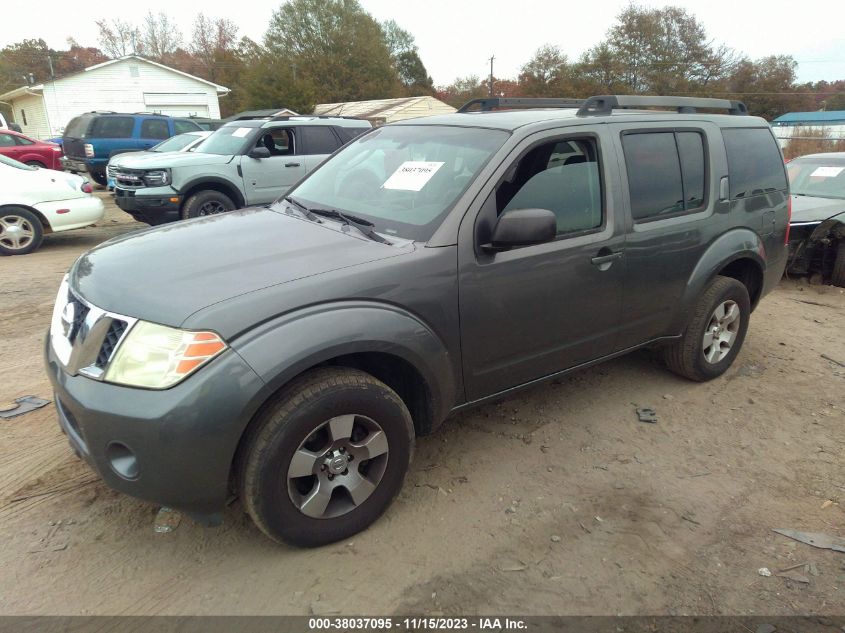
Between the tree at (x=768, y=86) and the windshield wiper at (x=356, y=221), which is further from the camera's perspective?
the tree at (x=768, y=86)

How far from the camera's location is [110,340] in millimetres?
2316

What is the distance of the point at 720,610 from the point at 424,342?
1.64m

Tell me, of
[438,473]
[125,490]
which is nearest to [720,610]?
[438,473]

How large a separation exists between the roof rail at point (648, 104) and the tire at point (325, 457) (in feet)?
7.11

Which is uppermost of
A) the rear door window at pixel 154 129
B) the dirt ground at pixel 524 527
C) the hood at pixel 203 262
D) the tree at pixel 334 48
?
the tree at pixel 334 48

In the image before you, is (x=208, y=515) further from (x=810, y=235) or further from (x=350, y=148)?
(x=810, y=235)

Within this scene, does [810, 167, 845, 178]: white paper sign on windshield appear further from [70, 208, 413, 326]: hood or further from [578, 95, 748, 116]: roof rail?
[70, 208, 413, 326]: hood

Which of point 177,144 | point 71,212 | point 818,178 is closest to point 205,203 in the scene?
point 71,212

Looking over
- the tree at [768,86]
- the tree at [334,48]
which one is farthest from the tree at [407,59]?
the tree at [768,86]

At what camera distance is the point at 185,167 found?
28.5 ft

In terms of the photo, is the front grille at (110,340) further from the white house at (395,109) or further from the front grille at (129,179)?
the white house at (395,109)

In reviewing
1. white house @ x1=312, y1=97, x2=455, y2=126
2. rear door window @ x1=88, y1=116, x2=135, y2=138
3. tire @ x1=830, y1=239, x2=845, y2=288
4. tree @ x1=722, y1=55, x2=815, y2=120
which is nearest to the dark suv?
tire @ x1=830, y1=239, x2=845, y2=288

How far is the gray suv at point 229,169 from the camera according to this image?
8.64 m

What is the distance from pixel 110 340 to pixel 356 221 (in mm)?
1337
